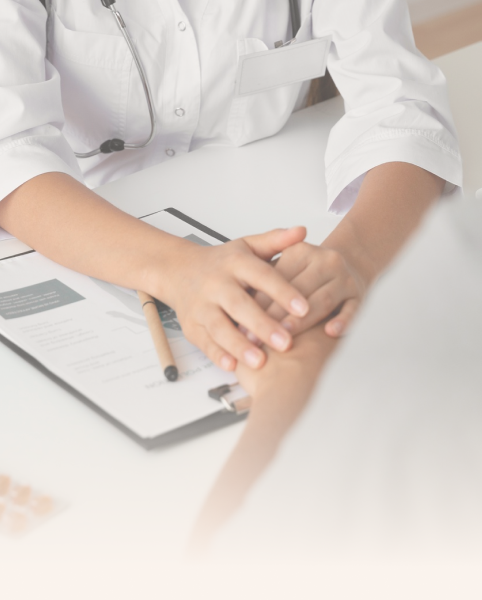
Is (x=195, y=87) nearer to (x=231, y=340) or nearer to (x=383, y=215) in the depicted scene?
(x=383, y=215)

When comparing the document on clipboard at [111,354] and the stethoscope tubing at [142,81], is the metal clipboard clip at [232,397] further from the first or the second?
the stethoscope tubing at [142,81]

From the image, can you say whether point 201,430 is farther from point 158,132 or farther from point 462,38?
point 462,38

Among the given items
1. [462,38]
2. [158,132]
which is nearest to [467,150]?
[158,132]

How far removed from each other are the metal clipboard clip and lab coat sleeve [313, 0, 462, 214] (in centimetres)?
37

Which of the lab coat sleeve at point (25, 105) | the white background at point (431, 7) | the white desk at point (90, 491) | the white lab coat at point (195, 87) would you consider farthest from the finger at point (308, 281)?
the white background at point (431, 7)

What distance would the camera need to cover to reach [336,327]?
615mm

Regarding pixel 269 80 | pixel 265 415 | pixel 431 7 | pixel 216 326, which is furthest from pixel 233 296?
pixel 431 7

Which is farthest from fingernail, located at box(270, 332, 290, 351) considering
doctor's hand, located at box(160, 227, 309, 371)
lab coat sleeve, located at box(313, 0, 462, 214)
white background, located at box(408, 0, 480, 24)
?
white background, located at box(408, 0, 480, 24)

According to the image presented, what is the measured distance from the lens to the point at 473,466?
355 mm

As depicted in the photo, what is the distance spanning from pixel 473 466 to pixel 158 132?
0.84 m

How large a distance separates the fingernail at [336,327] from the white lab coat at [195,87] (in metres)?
0.28

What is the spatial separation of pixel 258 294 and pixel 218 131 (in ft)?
1.68

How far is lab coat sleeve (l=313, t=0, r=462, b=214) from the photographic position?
877mm

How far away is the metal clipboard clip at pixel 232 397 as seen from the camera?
55 cm
